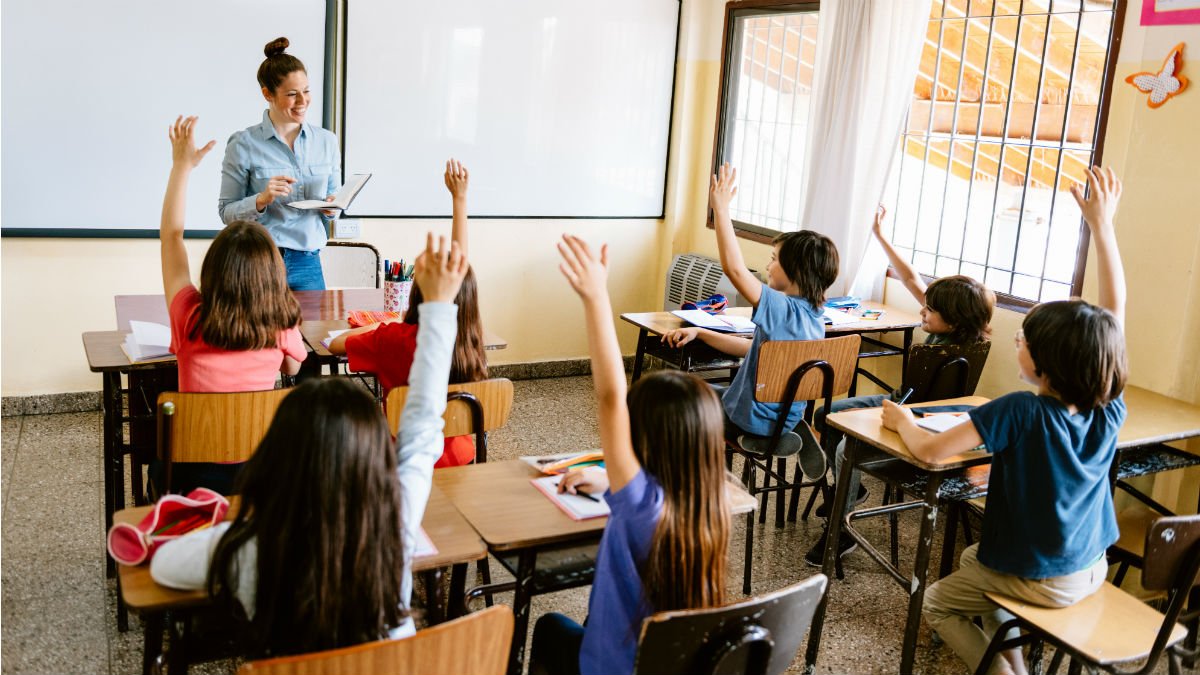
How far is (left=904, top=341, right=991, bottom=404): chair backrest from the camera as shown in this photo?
316 cm

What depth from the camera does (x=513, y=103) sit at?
506 centimetres

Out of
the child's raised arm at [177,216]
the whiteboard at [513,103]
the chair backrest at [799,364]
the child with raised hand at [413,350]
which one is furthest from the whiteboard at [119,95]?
the chair backrest at [799,364]


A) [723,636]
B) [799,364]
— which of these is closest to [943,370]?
[799,364]

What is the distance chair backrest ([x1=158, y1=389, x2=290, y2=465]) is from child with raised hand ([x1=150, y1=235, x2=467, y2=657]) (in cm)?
80

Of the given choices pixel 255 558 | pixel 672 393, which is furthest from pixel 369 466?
pixel 672 393

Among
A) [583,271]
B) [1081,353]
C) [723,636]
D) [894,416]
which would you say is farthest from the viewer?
[894,416]

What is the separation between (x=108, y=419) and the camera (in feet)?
9.26

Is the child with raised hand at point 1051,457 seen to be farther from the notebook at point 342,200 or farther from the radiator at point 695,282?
the radiator at point 695,282

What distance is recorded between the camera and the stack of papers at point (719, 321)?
150 inches

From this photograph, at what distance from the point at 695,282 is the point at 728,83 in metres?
1.12

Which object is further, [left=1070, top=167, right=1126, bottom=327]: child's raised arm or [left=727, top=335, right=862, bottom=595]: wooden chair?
[left=727, top=335, right=862, bottom=595]: wooden chair

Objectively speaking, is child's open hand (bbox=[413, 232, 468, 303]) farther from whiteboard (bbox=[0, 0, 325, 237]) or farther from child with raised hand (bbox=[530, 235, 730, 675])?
whiteboard (bbox=[0, 0, 325, 237])

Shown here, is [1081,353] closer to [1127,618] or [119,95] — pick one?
[1127,618]

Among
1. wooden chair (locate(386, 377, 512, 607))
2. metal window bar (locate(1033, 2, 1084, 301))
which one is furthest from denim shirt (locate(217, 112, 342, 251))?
metal window bar (locate(1033, 2, 1084, 301))
